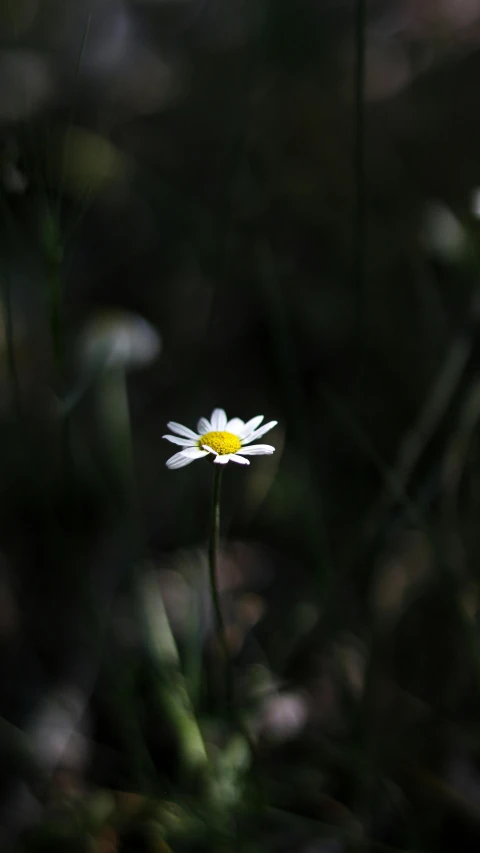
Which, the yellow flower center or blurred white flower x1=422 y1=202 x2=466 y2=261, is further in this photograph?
blurred white flower x1=422 y1=202 x2=466 y2=261

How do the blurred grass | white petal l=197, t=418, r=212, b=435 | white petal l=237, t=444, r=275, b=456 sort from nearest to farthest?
1. white petal l=237, t=444, r=275, b=456
2. white petal l=197, t=418, r=212, b=435
3. the blurred grass

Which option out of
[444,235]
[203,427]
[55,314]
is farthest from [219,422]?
[444,235]

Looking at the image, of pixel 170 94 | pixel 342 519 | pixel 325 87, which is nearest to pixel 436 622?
pixel 342 519

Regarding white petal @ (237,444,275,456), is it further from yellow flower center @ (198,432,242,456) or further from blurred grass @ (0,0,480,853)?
blurred grass @ (0,0,480,853)

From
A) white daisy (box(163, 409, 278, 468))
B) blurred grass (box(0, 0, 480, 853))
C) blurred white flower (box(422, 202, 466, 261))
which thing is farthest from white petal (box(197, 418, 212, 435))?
blurred white flower (box(422, 202, 466, 261))

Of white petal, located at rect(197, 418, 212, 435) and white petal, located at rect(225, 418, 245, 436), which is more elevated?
white petal, located at rect(225, 418, 245, 436)

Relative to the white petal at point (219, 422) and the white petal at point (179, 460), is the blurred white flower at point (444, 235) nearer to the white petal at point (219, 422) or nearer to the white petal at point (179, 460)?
the white petal at point (219, 422)

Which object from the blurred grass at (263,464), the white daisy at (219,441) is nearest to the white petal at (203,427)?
the white daisy at (219,441)

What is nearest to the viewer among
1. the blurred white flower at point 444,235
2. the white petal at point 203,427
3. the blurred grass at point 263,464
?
the white petal at point 203,427
